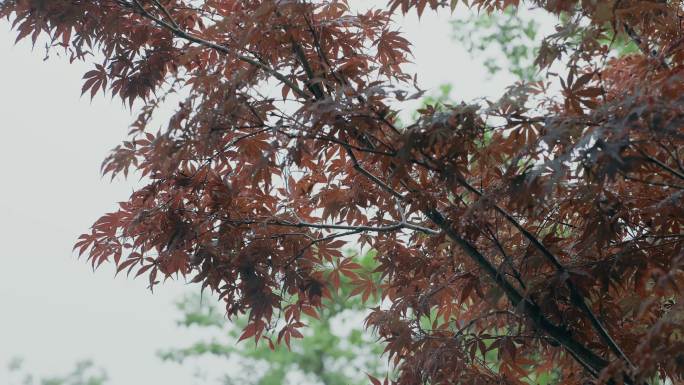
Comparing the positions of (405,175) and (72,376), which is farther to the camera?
(72,376)

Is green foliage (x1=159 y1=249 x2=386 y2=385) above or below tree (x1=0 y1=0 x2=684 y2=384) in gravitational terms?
above

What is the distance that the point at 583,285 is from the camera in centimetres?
160

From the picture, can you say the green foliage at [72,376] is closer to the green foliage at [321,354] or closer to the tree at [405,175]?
the green foliage at [321,354]

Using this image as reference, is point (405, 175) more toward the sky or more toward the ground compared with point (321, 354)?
more toward the ground

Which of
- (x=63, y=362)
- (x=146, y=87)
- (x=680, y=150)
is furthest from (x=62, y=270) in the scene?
(x=680, y=150)

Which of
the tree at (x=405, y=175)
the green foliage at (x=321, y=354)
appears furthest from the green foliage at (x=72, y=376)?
the tree at (x=405, y=175)

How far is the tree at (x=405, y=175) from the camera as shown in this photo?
1.47 meters

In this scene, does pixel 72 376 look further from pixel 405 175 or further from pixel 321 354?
pixel 405 175

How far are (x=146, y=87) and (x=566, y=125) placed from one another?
1.11 meters

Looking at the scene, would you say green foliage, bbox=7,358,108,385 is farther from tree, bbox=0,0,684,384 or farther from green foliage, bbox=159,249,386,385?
tree, bbox=0,0,684,384

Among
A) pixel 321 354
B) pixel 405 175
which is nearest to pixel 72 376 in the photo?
pixel 321 354

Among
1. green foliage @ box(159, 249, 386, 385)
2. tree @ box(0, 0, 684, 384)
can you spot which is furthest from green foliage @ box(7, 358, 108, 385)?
tree @ box(0, 0, 684, 384)

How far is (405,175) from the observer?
1.53 m

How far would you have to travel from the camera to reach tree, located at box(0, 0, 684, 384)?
57.7 inches
